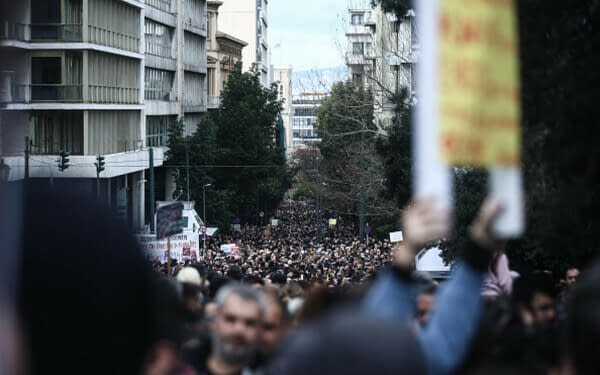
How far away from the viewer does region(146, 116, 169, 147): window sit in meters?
61.8

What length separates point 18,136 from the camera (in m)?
42.5

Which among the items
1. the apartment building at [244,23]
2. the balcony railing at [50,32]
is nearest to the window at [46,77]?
the balcony railing at [50,32]

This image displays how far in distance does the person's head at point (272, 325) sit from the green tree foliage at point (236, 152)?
57379 millimetres

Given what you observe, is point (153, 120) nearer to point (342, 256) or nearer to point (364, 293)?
point (342, 256)

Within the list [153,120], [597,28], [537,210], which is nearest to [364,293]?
[597,28]

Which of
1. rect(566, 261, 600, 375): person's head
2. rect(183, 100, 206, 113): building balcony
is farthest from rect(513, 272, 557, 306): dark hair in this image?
rect(183, 100, 206, 113): building balcony

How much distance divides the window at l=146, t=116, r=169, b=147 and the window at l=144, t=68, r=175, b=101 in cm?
112

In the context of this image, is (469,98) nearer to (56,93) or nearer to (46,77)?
(56,93)

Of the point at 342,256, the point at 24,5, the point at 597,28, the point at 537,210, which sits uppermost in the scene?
the point at 597,28

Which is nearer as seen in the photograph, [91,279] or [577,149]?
[91,279]

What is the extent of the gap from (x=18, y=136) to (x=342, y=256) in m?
12.0

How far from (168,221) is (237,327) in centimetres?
1545

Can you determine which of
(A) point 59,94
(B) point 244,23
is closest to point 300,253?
(A) point 59,94

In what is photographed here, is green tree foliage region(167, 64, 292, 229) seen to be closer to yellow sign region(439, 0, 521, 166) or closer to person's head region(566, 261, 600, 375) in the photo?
yellow sign region(439, 0, 521, 166)
